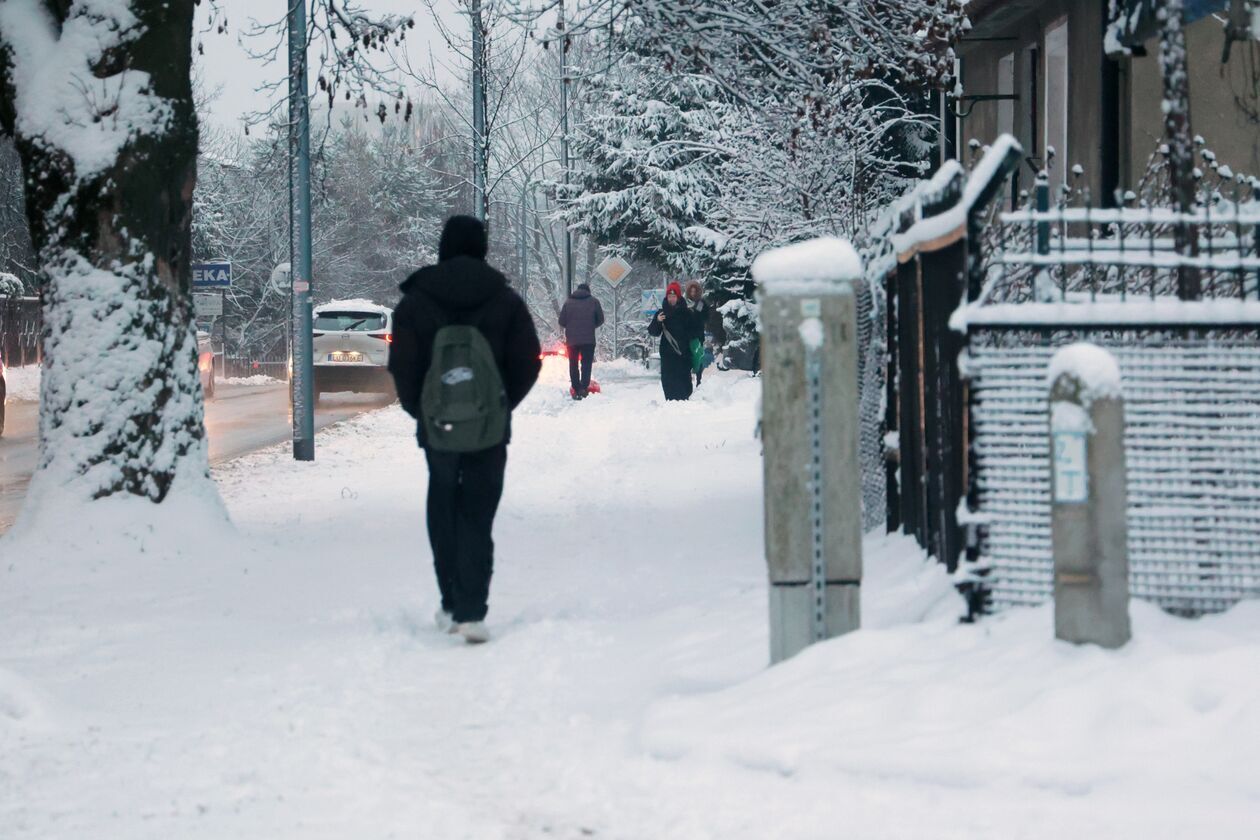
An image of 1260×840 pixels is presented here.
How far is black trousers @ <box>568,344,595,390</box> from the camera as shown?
2823 centimetres

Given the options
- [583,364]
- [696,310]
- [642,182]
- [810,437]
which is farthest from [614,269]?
[810,437]

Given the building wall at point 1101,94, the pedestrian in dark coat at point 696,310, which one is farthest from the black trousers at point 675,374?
the building wall at point 1101,94

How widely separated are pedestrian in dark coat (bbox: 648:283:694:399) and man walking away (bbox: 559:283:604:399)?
179cm

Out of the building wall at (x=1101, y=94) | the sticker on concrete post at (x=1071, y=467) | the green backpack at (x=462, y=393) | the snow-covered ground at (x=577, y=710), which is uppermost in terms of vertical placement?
the building wall at (x=1101, y=94)

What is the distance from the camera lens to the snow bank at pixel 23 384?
34.9 meters

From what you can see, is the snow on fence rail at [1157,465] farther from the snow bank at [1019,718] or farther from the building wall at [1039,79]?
the building wall at [1039,79]

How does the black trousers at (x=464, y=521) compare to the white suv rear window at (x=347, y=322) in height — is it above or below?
below

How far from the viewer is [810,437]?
5.90 meters

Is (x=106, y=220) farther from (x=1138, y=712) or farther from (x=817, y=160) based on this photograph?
(x=817, y=160)

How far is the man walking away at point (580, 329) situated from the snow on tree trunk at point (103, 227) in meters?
17.5

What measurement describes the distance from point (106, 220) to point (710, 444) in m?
9.29

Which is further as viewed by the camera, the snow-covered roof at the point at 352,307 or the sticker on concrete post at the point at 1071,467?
the snow-covered roof at the point at 352,307

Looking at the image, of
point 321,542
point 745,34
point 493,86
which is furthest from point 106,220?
point 493,86

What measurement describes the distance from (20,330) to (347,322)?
17.2 metres
